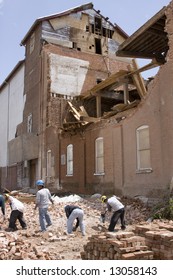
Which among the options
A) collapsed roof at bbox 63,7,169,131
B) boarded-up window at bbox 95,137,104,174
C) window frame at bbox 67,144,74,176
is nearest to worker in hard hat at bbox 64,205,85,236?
collapsed roof at bbox 63,7,169,131

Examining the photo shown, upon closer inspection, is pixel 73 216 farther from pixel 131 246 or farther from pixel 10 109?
pixel 10 109

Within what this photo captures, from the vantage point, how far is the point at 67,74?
25.6 m

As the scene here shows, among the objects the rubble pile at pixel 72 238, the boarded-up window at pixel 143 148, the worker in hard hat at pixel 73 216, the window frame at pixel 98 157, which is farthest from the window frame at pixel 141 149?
the worker in hard hat at pixel 73 216

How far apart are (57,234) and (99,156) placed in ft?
28.0

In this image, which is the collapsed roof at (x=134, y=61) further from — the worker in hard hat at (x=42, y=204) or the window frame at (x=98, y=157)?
the worker in hard hat at (x=42, y=204)

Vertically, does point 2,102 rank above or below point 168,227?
above

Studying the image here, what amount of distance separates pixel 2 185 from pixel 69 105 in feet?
43.6

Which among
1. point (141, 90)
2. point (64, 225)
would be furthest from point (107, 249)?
point (141, 90)

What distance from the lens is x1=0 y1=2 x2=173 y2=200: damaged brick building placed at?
13.5m

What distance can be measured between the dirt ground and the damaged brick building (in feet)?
5.35

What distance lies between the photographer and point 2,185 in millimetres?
32406

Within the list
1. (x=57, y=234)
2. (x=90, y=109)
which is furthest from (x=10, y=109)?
(x=57, y=234)

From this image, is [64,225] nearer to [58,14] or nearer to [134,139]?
[134,139]

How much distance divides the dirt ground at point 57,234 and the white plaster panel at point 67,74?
11.5 m
